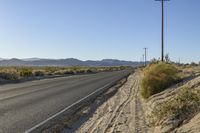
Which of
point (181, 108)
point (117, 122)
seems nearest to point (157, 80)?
point (117, 122)

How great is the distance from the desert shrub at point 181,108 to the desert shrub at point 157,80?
24.4 ft

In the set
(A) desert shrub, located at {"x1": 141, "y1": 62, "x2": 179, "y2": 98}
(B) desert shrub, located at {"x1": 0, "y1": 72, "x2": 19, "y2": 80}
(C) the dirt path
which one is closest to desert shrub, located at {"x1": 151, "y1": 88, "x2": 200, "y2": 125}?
(C) the dirt path

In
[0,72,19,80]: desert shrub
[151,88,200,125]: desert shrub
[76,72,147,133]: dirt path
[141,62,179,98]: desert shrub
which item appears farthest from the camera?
[0,72,19,80]: desert shrub

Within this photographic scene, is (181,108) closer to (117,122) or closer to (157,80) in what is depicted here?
(117,122)

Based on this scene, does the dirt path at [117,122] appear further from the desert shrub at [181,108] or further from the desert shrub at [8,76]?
the desert shrub at [8,76]

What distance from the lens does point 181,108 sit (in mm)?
12102

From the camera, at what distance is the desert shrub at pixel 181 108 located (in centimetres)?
1180

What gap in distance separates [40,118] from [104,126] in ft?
8.32

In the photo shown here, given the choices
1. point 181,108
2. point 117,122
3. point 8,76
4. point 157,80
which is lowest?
point 117,122

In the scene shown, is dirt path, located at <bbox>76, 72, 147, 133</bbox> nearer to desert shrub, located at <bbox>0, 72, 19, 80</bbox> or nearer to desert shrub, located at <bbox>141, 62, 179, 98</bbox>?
desert shrub, located at <bbox>141, 62, 179, 98</bbox>

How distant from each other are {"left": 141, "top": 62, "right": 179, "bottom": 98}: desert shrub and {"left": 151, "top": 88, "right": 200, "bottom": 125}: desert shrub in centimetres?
743

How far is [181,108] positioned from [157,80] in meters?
9.34

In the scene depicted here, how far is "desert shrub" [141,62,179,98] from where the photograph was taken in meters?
21.0

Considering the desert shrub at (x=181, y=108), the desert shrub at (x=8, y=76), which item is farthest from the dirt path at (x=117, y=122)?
the desert shrub at (x=8, y=76)
